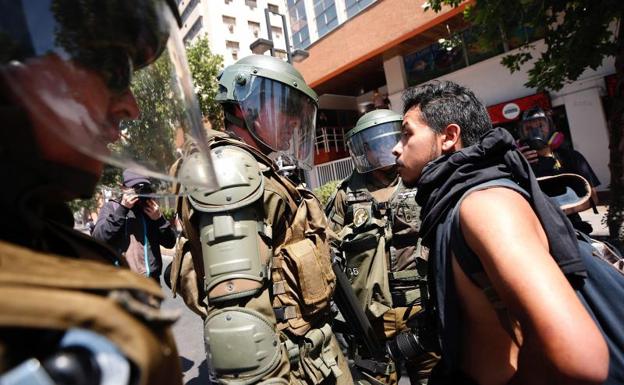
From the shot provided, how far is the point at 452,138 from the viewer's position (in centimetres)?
172

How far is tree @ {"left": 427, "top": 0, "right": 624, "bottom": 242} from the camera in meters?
3.89

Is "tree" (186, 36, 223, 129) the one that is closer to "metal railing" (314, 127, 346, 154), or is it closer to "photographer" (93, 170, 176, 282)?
"metal railing" (314, 127, 346, 154)

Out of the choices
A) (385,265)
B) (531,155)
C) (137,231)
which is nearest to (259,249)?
(385,265)

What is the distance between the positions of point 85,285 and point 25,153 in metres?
0.26

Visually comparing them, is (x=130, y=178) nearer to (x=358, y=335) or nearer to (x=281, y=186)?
(x=281, y=186)

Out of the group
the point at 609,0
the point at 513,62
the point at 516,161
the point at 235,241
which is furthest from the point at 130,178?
the point at 513,62

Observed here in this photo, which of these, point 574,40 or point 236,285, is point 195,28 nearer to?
point 574,40

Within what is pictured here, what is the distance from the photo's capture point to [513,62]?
4.71 meters

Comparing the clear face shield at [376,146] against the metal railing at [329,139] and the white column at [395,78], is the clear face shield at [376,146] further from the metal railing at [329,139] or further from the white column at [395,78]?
the metal railing at [329,139]

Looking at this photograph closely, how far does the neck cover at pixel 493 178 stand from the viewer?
1183 mm

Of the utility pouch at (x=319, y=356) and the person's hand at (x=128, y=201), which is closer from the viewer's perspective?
the utility pouch at (x=319, y=356)

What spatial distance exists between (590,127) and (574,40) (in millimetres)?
6098

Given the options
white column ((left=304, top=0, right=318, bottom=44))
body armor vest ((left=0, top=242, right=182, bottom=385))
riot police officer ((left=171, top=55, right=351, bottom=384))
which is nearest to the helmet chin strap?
riot police officer ((left=171, top=55, right=351, bottom=384))

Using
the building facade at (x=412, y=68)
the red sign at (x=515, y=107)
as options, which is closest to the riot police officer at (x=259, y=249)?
the building facade at (x=412, y=68)
